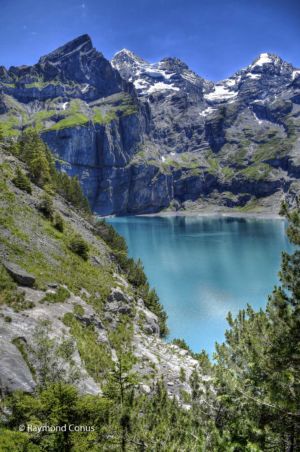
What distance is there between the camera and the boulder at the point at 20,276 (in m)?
28.5

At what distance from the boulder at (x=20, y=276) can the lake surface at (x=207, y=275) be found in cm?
2772

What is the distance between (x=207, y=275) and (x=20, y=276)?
218 feet

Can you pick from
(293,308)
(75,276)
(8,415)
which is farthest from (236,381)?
(75,276)

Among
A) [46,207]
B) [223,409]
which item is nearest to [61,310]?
[223,409]

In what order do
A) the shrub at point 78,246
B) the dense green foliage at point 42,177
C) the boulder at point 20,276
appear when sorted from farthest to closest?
the dense green foliage at point 42,177 < the shrub at point 78,246 < the boulder at point 20,276

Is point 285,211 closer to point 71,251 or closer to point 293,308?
point 293,308

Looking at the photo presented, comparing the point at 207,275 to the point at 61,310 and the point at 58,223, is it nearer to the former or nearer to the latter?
the point at 58,223

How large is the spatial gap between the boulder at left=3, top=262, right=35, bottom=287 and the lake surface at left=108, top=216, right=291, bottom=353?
1092 inches

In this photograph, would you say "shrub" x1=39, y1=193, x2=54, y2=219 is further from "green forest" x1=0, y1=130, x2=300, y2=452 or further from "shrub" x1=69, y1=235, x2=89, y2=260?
"green forest" x1=0, y1=130, x2=300, y2=452

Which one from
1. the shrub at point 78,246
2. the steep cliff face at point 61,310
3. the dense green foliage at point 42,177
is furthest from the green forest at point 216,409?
the dense green foliage at point 42,177

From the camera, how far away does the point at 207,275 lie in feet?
293

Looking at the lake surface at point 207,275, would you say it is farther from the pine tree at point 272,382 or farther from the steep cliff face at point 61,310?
the pine tree at point 272,382

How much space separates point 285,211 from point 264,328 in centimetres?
456

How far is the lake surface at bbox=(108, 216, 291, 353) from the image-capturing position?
5672 centimetres
